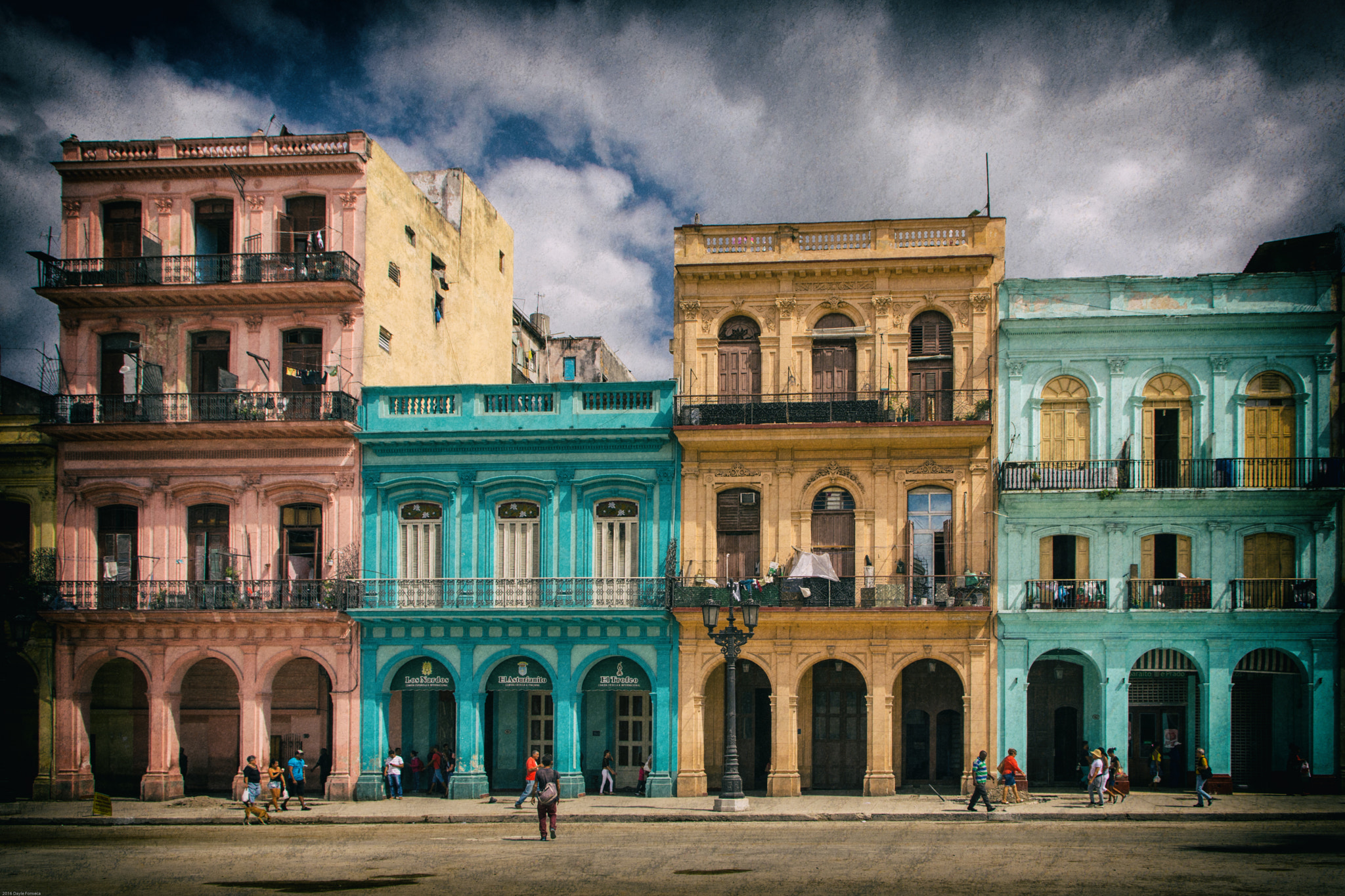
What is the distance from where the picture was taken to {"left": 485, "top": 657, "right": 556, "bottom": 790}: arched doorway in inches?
1119

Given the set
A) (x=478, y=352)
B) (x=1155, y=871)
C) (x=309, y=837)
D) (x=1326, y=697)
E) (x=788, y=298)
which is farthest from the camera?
(x=478, y=352)

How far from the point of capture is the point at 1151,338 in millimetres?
27312

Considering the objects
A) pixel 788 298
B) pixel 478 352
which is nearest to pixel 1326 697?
pixel 788 298

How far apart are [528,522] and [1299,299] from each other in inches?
765

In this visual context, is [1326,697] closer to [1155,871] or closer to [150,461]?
[1155,871]

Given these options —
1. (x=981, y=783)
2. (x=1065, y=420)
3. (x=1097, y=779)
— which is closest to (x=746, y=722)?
(x=981, y=783)

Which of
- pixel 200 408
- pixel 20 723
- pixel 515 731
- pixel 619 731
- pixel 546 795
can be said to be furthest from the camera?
pixel 20 723

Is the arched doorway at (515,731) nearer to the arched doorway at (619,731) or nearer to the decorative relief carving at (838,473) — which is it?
the arched doorway at (619,731)

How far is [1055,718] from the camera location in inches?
1099

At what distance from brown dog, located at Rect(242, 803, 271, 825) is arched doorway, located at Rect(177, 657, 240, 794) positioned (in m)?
5.39

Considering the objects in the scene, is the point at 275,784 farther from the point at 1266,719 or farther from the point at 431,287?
the point at 1266,719

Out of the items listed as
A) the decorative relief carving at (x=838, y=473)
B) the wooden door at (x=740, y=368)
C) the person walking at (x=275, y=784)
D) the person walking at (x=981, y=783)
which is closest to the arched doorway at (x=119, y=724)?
the person walking at (x=275, y=784)

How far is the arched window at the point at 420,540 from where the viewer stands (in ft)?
92.5

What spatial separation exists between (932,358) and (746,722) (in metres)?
10.2
